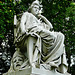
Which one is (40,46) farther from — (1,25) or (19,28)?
(1,25)

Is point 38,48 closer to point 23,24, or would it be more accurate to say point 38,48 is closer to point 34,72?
point 34,72

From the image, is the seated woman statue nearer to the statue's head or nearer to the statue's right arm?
the statue's right arm

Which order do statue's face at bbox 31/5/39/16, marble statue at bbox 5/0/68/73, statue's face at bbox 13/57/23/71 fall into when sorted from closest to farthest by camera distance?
marble statue at bbox 5/0/68/73 < statue's face at bbox 13/57/23/71 < statue's face at bbox 31/5/39/16

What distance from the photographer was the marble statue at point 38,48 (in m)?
5.07

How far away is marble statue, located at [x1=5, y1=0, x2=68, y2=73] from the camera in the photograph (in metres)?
5.07

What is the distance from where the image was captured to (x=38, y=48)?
5.09 meters

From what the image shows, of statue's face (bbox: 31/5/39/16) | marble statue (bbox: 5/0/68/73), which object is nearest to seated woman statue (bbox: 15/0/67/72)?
marble statue (bbox: 5/0/68/73)

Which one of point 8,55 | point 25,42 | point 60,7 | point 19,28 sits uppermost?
point 60,7

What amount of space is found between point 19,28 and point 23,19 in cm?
31

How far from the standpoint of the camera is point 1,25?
30.9ft

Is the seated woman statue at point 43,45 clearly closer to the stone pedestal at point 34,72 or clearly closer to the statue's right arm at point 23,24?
the statue's right arm at point 23,24

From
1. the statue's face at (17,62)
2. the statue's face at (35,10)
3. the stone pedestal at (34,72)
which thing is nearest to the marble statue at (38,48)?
the statue's face at (17,62)

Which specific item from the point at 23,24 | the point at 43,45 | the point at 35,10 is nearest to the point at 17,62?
the point at 43,45

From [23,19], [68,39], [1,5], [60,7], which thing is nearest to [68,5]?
[60,7]
